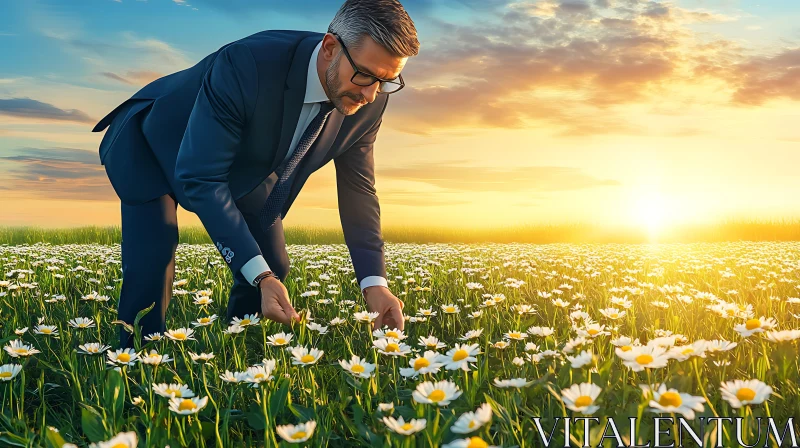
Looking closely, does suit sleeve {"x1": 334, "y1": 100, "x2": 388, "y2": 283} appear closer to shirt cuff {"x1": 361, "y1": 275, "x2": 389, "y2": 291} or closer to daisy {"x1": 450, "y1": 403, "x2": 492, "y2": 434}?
shirt cuff {"x1": 361, "y1": 275, "x2": 389, "y2": 291}

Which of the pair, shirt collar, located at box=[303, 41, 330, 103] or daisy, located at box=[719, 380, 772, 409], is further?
shirt collar, located at box=[303, 41, 330, 103]

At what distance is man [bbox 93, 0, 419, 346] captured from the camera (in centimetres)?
281

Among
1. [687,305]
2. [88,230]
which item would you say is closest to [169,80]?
[687,305]

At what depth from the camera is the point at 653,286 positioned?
538 cm

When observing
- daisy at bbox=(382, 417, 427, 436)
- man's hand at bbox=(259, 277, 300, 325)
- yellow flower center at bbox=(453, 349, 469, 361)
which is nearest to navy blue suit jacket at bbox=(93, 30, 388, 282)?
man's hand at bbox=(259, 277, 300, 325)

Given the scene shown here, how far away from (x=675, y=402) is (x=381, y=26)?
182 cm

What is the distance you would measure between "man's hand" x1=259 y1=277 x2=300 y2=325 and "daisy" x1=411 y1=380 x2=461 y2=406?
0.83m

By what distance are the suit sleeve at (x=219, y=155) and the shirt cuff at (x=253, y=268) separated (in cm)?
3

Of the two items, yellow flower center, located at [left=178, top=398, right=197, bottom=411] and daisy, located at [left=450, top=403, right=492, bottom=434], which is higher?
daisy, located at [left=450, top=403, right=492, bottom=434]

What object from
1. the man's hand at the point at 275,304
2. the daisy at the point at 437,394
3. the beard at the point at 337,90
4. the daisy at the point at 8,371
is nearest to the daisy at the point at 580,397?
the daisy at the point at 437,394

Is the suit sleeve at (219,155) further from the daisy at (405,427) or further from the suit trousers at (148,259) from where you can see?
the daisy at (405,427)

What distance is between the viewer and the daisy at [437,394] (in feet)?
5.50

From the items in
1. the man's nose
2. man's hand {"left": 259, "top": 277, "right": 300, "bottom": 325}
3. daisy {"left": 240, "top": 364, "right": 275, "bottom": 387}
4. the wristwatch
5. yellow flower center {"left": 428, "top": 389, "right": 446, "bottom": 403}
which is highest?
the man's nose

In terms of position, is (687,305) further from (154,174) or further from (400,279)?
(154,174)
